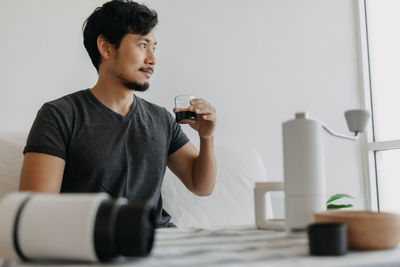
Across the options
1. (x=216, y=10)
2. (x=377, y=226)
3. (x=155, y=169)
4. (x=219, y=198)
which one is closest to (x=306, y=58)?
(x=216, y=10)

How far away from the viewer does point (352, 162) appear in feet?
8.73

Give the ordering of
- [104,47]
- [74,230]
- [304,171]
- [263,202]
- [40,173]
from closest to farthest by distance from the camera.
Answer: [74,230], [304,171], [263,202], [40,173], [104,47]

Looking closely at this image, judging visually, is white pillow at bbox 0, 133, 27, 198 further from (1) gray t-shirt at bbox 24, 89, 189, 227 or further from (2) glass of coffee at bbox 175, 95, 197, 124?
(2) glass of coffee at bbox 175, 95, 197, 124

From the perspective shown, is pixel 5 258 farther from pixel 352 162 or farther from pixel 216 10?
pixel 352 162

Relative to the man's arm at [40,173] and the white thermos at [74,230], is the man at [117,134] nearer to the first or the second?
the man's arm at [40,173]

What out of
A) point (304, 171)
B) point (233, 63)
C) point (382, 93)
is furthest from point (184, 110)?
point (382, 93)

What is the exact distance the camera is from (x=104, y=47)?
166cm

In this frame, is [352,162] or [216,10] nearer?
[216,10]

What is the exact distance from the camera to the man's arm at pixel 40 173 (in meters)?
1.28

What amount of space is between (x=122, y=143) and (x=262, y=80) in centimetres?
117

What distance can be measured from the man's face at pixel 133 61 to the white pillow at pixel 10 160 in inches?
17.7

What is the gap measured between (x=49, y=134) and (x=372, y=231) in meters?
1.02

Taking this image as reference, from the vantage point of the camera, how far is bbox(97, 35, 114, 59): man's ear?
1649mm

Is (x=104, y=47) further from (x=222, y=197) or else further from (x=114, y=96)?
(x=222, y=197)
